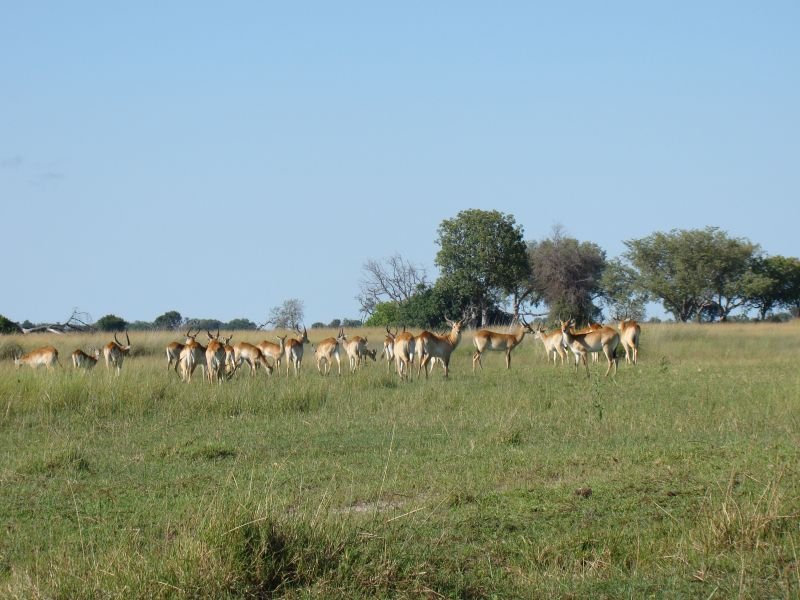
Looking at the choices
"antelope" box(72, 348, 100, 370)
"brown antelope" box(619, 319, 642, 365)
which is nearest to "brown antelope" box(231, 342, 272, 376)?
"antelope" box(72, 348, 100, 370)

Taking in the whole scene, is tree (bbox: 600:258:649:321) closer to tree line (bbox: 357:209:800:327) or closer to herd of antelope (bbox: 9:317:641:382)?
tree line (bbox: 357:209:800:327)

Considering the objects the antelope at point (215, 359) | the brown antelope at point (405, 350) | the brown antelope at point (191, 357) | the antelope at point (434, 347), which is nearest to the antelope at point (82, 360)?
the brown antelope at point (191, 357)

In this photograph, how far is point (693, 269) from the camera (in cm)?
5234

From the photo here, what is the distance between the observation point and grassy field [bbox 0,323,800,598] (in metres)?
5.88

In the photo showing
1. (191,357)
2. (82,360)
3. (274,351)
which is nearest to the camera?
(191,357)

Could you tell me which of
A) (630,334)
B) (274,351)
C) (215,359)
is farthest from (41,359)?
(630,334)

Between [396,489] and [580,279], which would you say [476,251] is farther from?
[396,489]

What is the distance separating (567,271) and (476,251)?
37.4 ft

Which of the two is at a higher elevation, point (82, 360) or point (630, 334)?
point (82, 360)

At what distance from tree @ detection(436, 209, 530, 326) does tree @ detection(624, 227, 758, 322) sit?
914cm

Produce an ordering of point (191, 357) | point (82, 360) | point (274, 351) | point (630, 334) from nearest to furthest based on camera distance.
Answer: point (191, 357)
point (82, 360)
point (274, 351)
point (630, 334)

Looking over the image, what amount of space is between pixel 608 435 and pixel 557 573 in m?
5.10

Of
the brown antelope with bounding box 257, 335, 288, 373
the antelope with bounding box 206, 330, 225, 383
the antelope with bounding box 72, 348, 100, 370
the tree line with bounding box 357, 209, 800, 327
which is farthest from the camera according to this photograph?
the tree line with bounding box 357, 209, 800, 327

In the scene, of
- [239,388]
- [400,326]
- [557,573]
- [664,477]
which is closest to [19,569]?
[557,573]
